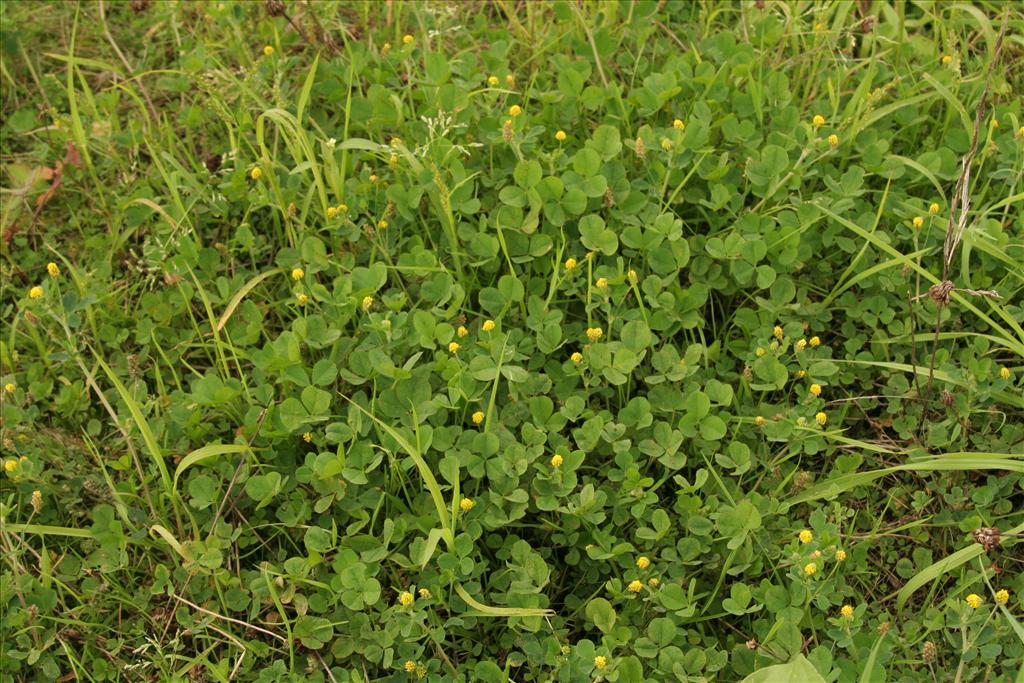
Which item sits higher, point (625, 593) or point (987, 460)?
point (987, 460)

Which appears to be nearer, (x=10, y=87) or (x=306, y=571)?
(x=306, y=571)

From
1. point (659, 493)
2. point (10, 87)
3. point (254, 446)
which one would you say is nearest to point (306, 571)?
point (254, 446)

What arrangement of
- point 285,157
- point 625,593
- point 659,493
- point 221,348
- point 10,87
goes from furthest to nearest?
1. point 10,87
2. point 285,157
3. point 221,348
4. point 659,493
5. point 625,593

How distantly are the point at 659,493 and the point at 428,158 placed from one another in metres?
1.16

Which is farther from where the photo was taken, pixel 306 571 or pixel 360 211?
pixel 360 211

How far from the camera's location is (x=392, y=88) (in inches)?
128

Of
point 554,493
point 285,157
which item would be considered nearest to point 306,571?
point 554,493

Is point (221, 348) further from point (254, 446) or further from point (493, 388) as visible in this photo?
point (493, 388)

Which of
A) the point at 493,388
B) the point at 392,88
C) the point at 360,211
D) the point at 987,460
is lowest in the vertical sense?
the point at 987,460

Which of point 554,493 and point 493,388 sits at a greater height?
point 493,388

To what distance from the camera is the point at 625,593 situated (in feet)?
7.66

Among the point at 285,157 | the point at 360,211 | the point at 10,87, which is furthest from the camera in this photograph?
A: the point at 10,87

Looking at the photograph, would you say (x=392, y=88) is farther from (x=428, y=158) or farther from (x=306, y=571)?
(x=306, y=571)

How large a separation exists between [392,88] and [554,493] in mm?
1560
